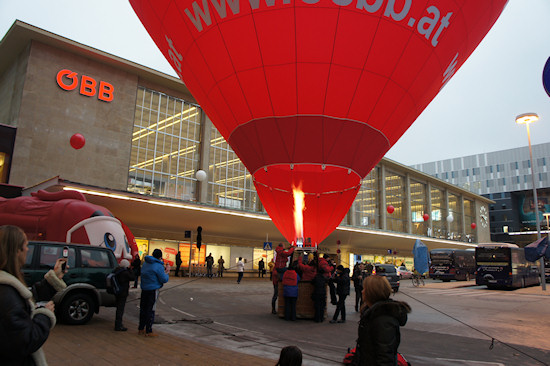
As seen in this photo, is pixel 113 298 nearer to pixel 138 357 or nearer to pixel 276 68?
pixel 138 357

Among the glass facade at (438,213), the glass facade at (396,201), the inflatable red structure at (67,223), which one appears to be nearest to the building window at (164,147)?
the inflatable red structure at (67,223)

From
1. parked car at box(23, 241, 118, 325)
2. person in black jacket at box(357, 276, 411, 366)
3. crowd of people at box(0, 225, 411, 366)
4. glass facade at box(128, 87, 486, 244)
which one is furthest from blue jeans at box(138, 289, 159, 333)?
glass facade at box(128, 87, 486, 244)

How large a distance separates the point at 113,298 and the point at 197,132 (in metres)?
27.5

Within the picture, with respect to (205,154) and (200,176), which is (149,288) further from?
(205,154)

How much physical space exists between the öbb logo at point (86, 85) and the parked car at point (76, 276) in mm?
22625

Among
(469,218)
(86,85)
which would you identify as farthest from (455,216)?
(86,85)

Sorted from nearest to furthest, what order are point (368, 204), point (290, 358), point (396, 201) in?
point (290, 358) < point (368, 204) < point (396, 201)

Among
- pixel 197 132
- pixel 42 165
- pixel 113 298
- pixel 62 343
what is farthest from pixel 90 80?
pixel 62 343

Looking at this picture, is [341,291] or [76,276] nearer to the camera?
[76,276]

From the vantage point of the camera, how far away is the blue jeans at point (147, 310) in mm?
7266

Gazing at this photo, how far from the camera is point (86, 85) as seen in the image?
1122 inches

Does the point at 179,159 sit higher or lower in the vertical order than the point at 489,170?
lower

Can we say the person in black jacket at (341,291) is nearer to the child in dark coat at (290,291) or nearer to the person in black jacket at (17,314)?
the child in dark coat at (290,291)

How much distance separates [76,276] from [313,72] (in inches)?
266
